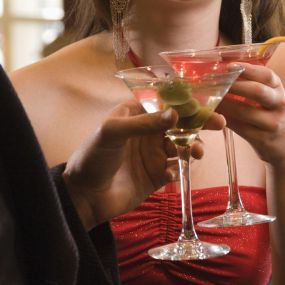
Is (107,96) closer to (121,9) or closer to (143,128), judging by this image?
(121,9)

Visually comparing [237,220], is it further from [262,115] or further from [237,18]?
[237,18]

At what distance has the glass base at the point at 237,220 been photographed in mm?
1237

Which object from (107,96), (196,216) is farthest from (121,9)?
(196,216)

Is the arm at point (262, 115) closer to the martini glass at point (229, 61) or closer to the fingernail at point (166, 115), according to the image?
the martini glass at point (229, 61)

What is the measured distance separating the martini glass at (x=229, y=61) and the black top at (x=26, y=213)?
397 millimetres

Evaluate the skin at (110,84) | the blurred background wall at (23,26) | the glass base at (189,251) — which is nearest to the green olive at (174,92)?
the glass base at (189,251)

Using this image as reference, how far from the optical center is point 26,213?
2.32 ft

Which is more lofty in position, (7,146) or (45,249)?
(7,146)

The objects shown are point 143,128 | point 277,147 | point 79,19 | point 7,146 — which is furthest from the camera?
point 79,19

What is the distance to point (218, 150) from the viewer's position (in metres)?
1.74

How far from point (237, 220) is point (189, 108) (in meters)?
0.34

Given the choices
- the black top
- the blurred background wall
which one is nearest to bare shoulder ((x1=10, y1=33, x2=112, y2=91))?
the black top

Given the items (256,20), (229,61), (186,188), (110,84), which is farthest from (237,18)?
(186,188)

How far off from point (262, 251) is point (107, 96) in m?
0.53
